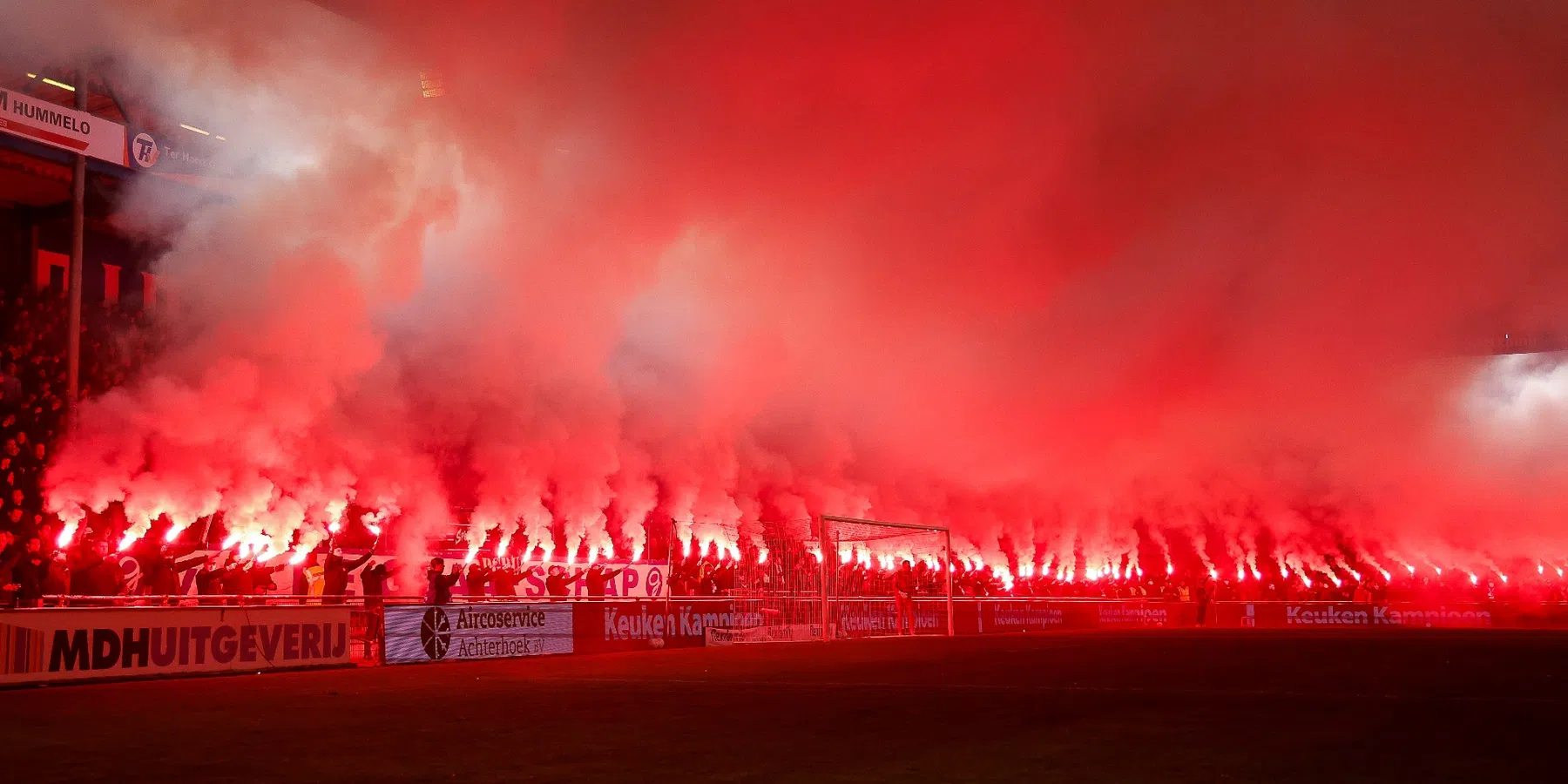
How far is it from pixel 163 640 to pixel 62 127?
44.7 ft

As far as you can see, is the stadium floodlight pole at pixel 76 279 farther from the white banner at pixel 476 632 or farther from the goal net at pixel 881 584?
the goal net at pixel 881 584

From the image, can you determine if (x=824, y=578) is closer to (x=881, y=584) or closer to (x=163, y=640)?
(x=881, y=584)

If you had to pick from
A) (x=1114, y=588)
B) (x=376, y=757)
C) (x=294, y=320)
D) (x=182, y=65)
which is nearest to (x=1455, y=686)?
(x=376, y=757)

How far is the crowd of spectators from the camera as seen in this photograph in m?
17.2

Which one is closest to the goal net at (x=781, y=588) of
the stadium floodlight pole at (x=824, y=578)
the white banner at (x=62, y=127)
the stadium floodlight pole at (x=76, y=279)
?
the stadium floodlight pole at (x=824, y=578)

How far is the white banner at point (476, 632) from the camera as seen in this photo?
18.5 m

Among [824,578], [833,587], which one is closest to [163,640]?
[824,578]

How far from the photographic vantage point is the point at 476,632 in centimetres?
1973

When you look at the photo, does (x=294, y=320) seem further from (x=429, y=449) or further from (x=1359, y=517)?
(x=1359, y=517)

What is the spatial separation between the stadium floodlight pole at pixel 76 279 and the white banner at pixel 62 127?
24 cm

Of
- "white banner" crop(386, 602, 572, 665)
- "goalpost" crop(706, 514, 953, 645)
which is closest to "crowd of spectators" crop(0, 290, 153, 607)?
"white banner" crop(386, 602, 572, 665)

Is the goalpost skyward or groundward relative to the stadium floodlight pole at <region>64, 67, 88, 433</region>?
groundward

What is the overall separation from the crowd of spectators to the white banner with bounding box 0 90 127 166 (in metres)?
3.36

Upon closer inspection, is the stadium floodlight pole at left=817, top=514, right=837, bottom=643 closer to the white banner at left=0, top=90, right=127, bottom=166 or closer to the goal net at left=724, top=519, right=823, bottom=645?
the goal net at left=724, top=519, right=823, bottom=645
